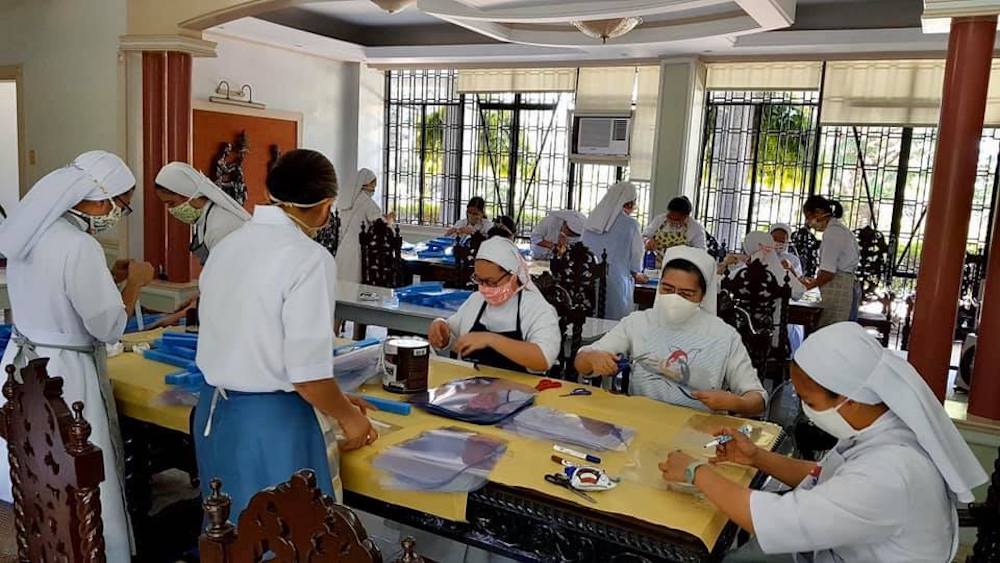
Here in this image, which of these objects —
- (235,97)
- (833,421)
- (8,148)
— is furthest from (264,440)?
(8,148)

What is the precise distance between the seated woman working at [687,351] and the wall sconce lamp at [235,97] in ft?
17.8

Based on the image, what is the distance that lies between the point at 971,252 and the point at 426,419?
6.11 m

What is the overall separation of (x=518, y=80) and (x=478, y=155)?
3.25ft

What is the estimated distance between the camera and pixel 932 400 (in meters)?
1.46

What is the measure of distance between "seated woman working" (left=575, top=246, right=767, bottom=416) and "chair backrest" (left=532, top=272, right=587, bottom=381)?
2.07 feet

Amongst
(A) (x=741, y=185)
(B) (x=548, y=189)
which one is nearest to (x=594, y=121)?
(B) (x=548, y=189)

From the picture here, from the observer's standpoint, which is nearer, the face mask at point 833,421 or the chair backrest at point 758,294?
the face mask at point 833,421

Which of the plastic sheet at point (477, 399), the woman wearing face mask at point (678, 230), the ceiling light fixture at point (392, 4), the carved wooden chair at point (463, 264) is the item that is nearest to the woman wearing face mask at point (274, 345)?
the plastic sheet at point (477, 399)

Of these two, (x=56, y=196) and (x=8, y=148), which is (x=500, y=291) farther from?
(x=8, y=148)

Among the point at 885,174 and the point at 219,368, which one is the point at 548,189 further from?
the point at 219,368

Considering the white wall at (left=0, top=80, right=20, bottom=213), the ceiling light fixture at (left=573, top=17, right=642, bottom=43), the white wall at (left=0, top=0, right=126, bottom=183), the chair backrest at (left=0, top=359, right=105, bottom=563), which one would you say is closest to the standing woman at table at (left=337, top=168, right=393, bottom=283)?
the white wall at (left=0, top=0, right=126, bottom=183)

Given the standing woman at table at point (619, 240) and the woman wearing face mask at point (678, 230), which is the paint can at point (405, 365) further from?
the woman wearing face mask at point (678, 230)

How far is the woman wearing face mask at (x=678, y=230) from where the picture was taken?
548cm

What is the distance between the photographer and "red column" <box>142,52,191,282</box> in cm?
470
